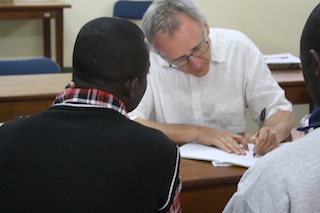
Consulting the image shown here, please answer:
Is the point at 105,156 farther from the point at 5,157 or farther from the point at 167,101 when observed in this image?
the point at 167,101

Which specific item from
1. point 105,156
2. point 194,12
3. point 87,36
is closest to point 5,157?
point 105,156

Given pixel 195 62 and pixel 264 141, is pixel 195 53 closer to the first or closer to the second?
pixel 195 62

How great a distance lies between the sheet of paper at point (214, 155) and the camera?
5.93 feet

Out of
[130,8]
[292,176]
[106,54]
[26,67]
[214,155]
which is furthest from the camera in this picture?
→ [130,8]

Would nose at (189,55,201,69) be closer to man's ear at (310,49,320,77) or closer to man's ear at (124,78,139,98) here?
man's ear at (124,78,139,98)

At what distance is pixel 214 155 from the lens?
6.17 feet

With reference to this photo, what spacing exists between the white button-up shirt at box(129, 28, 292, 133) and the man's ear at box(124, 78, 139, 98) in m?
0.96

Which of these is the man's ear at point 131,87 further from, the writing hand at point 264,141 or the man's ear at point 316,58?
the writing hand at point 264,141

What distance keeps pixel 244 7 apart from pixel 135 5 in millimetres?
1312

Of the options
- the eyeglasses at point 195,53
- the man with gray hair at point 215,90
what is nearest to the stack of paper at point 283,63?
the man with gray hair at point 215,90

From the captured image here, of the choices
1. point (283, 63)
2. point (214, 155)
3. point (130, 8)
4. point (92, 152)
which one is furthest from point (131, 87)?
point (130, 8)

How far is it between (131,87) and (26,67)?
1870mm

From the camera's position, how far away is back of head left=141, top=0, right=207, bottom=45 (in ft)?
6.82

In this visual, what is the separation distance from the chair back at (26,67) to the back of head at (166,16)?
1113mm
